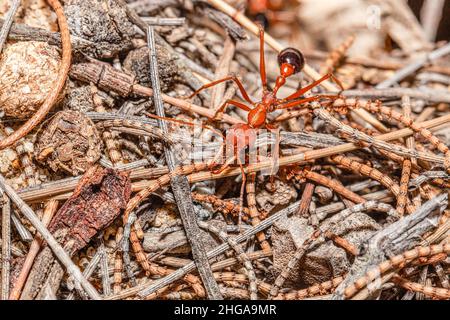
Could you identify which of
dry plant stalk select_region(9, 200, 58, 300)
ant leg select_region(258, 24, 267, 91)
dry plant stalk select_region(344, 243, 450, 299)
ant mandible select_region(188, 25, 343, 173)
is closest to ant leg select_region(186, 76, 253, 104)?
ant mandible select_region(188, 25, 343, 173)

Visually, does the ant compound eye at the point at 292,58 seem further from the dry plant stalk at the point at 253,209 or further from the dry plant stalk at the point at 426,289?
the dry plant stalk at the point at 426,289

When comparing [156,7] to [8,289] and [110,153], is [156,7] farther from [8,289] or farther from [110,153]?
[8,289]

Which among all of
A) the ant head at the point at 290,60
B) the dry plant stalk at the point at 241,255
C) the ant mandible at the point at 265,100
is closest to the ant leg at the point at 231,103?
the ant mandible at the point at 265,100

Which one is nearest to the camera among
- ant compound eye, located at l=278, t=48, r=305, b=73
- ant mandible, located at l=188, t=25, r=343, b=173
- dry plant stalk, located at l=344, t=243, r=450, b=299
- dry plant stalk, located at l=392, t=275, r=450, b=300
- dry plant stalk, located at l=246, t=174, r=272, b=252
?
dry plant stalk, located at l=344, t=243, r=450, b=299

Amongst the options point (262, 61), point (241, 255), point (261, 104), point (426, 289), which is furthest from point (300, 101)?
point (426, 289)

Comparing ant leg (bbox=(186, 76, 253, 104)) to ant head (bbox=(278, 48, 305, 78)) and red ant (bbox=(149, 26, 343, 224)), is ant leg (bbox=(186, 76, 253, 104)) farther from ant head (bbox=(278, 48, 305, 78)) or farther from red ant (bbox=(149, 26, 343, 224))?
ant head (bbox=(278, 48, 305, 78))

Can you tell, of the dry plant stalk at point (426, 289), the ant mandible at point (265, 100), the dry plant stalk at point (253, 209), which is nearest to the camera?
the dry plant stalk at point (426, 289)

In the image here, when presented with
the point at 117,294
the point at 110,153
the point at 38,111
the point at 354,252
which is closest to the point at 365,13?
the point at 354,252

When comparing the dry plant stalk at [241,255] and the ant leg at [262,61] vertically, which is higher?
the ant leg at [262,61]
